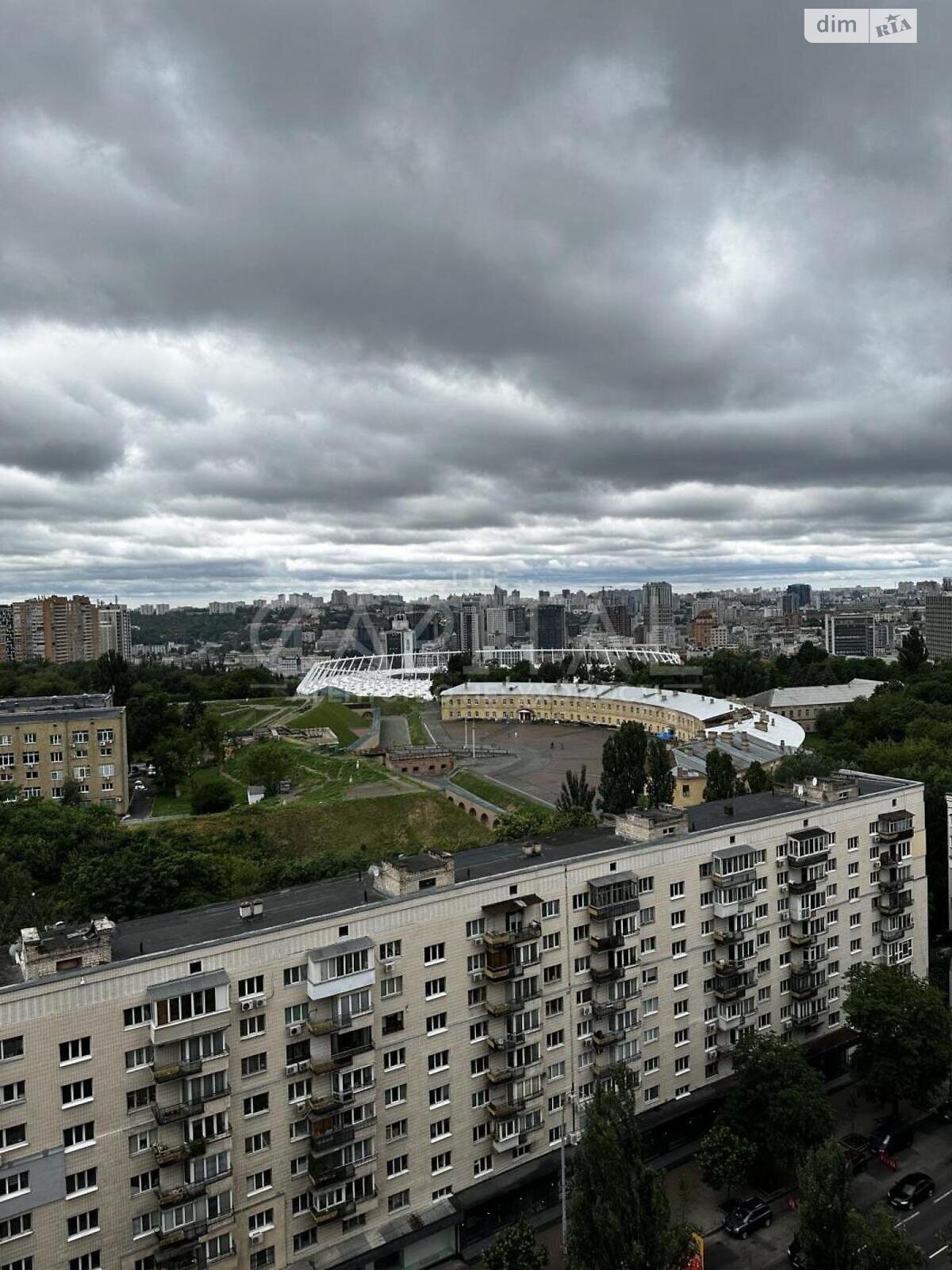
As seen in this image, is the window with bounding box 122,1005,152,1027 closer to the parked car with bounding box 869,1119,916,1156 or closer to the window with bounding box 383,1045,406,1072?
the window with bounding box 383,1045,406,1072

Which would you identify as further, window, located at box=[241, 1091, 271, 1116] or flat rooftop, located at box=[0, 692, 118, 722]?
flat rooftop, located at box=[0, 692, 118, 722]

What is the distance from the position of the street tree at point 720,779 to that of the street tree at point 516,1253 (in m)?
29.6

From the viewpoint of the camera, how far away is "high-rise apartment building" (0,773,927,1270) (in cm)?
1886

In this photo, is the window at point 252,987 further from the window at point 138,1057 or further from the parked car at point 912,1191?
the parked car at point 912,1191

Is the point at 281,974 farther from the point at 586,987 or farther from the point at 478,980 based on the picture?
the point at 586,987

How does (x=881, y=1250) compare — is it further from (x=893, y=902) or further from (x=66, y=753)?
(x=66, y=753)

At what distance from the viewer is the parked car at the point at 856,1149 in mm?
26797

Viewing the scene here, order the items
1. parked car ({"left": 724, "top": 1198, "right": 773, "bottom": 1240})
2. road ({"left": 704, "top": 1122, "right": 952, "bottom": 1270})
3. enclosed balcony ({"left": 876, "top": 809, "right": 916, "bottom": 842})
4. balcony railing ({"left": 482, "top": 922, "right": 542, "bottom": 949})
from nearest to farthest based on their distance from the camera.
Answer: road ({"left": 704, "top": 1122, "right": 952, "bottom": 1270}) < balcony railing ({"left": 482, "top": 922, "right": 542, "bottom": 949}) < parked car ({"left": 724, "top": 1198, "right": 773, "bottom": 1240}) < enclosed balcony ({"left": 876, "top": 809, "right": 916, "bottom": 842})

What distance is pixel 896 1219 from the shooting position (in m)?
24.3

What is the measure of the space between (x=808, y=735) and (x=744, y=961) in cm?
7206

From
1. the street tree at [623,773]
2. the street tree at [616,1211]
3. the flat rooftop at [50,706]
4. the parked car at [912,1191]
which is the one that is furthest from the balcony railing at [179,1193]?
the flat rooftop at [50,706]

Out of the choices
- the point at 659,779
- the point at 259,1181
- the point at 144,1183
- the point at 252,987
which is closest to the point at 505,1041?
the point at 259,1181

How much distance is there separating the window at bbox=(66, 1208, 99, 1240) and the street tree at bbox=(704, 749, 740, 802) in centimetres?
3684

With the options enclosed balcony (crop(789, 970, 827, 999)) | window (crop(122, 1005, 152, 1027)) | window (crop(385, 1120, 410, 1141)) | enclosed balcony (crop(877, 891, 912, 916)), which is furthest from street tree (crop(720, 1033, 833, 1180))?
window (crop(122, 1005, 152, 1027))
